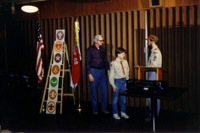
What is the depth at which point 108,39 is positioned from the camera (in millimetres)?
6738

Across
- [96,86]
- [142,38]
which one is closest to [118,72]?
[96,86]

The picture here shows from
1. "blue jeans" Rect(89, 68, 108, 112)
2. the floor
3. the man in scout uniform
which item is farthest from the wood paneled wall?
the man in scout uniform

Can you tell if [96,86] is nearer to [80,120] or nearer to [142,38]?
[80,120]

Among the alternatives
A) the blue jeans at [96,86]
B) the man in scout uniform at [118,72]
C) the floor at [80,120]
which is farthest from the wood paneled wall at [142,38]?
the man in scout uniform at [118,72]

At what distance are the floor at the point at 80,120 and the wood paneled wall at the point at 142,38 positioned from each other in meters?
0.60

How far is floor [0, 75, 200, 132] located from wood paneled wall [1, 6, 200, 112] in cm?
60

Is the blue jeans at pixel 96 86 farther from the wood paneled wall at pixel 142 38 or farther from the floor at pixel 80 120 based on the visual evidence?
the wood paneled wall at pixel 142 38

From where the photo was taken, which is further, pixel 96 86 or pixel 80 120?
pixel 96 86

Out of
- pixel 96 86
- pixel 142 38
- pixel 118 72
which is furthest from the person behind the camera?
pixel 142 38

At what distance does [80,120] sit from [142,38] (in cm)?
232

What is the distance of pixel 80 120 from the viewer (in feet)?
17.8

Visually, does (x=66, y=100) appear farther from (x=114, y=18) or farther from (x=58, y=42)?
(x=114, y=18)

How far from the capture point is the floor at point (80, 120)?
15.9ft

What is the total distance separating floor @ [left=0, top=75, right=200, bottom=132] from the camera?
15.9 feet
